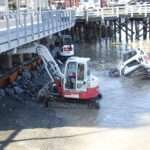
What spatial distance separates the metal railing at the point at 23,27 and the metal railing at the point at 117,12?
53.0 ft

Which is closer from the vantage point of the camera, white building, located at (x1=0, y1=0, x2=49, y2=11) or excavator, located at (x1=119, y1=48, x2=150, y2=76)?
excavator, located at (x1=119, y1=48, x2=150, y2=76)

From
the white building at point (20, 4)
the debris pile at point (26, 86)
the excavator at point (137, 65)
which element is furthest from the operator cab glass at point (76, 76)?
the white building at point (20, 4)

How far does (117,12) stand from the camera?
45.7 metres

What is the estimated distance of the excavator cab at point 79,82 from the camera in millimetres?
20688

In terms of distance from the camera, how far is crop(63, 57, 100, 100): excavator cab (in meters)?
20.7

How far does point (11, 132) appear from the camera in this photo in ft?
55.7

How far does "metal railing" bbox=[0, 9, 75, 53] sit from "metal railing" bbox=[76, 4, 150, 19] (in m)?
16.1

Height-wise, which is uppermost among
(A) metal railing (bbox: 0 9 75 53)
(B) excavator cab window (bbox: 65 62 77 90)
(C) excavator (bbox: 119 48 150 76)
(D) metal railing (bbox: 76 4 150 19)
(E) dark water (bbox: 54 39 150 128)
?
(A) metal railing (bbox: 0 9 75 53)

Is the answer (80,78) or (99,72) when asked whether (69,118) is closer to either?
(80,78)

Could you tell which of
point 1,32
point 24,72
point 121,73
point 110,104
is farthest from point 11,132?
point 121,73

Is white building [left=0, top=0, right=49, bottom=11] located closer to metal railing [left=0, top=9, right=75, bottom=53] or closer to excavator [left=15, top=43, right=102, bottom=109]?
metal railing [left=0, top=9, right=75, bottom=53]

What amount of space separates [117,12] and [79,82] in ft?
84.6

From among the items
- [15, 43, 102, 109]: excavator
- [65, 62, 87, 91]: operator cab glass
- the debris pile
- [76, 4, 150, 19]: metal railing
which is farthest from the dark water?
[76, 4, 150, 19]: metal railing

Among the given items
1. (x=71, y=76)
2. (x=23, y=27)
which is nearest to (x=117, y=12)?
(x=23, y=27)
